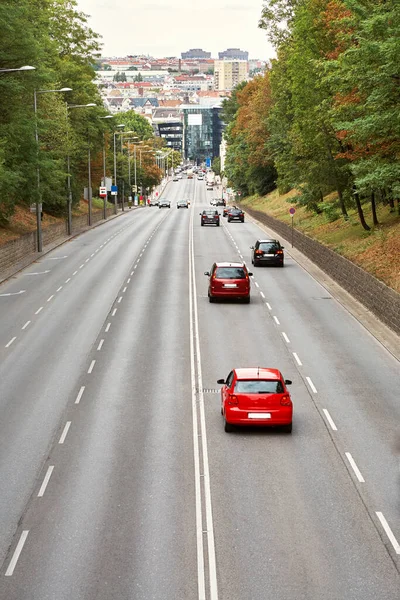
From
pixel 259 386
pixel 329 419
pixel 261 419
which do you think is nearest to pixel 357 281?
pixel 329 419

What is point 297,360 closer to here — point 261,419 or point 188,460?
point 261,419

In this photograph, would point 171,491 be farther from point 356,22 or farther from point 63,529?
point 356,22

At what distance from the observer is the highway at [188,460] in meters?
13.1

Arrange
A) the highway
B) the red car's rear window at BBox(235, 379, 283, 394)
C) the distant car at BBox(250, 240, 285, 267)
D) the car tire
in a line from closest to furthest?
the highway
the red car's rear window at BBox(235, 379, 283, 394)
the car tire
the distant car at BBox(250, 240, 285, 267)

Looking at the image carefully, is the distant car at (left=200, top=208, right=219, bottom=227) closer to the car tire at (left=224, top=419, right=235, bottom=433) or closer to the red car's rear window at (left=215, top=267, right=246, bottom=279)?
the red car's rear window at (left=215, top=267, right=246, bottom=279)

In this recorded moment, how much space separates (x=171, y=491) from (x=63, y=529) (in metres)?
2.51

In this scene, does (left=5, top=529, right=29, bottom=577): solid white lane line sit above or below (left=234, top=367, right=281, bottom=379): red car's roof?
below

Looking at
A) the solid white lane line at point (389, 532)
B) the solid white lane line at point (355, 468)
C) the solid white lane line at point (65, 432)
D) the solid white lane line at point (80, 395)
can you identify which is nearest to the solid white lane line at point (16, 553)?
the solid white lane line at point (65, 432)

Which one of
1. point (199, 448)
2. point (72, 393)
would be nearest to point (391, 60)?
point (72, 393)

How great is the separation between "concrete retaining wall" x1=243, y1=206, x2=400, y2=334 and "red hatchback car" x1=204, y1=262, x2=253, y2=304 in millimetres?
4851

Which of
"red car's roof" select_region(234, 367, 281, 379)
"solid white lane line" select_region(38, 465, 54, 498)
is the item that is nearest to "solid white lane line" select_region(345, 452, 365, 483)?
"red car's roof" select_region(234, 367, 281, 379)

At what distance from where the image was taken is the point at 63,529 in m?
14.8

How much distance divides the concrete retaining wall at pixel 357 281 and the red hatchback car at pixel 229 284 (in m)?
4.85

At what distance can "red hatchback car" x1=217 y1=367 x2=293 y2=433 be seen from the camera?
2003 centimetres
